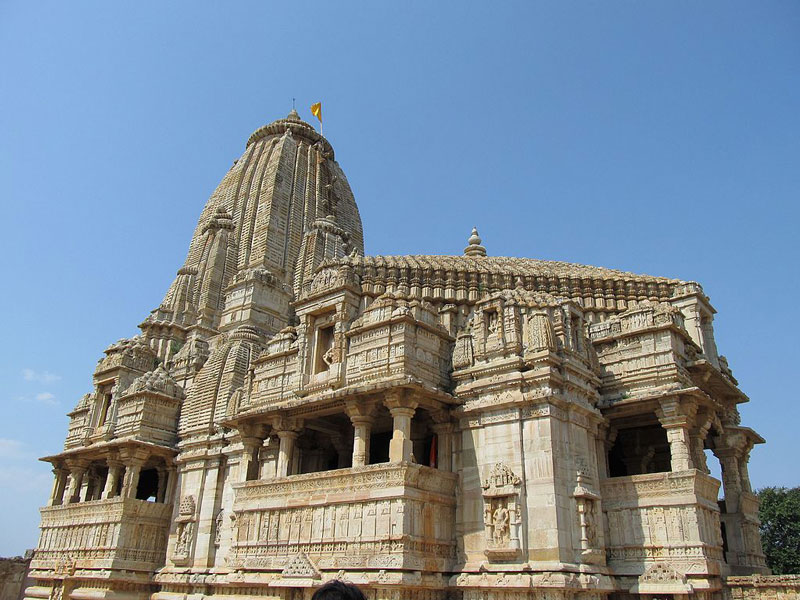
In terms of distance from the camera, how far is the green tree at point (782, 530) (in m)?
40.5

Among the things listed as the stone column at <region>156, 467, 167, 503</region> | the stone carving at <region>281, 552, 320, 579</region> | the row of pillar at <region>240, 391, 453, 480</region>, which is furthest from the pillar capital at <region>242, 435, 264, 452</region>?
the stone column at <region>156, 467, 167, 503</region>

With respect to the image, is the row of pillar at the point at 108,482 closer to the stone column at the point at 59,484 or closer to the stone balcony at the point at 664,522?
the stone column at the point at 59,484

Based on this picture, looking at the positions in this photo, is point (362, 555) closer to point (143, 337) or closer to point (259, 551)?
point (259, 551)

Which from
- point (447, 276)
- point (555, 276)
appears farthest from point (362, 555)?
point (555, 276)

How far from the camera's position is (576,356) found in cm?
1869

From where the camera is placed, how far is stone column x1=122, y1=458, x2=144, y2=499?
2655 cm

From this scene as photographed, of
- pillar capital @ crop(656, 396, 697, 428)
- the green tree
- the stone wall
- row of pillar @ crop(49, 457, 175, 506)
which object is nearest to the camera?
pillar capital @ crop(656, 396, 697, 428)

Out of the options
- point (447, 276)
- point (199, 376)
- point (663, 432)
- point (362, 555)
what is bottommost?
point (362, 555)

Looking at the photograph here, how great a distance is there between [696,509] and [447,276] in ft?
37.0

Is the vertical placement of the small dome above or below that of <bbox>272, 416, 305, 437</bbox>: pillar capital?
above

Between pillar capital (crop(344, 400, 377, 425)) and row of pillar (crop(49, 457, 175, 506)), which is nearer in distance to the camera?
pillar capital (crop(344, 400, 377, 425))

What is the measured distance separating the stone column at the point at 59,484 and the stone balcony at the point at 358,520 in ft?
51.5

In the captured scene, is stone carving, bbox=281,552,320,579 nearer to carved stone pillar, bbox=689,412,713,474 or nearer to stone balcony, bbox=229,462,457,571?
stone balcony, bbox=229,462,457,571

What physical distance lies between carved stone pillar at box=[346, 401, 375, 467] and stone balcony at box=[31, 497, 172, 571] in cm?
1237
